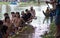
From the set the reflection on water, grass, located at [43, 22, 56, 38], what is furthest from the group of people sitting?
grass, located at [43, 22, 56, 38]

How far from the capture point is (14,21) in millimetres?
2225

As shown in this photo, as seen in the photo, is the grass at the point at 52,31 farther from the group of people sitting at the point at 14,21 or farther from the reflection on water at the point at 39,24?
the group of people sitting at the point at 14,21

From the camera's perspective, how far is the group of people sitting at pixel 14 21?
7.15ft

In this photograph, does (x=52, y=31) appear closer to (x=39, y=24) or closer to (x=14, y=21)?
(x=39, y=24)

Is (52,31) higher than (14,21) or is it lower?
lower

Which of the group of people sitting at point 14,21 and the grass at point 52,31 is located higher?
the group of people sitting at point 14,21

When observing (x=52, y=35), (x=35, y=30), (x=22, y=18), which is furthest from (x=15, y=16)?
(x=52, y=35)

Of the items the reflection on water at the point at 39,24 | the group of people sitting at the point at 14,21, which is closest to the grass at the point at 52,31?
the reflection on water at the point at 39,24

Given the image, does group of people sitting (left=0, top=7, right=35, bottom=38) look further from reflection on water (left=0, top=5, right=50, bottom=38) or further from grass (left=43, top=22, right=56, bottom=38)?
grass (left=43, top=22, right=56, bottom=38)

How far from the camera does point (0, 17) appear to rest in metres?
2.17

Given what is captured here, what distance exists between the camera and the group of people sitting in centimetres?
218

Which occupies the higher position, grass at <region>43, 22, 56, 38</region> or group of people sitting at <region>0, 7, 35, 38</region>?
group of people sitting at <region>0, 7, 35, 38</region>

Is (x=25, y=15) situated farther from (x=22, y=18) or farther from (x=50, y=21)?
(x=50, y=21)

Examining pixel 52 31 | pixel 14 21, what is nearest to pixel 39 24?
pixel 52 31
